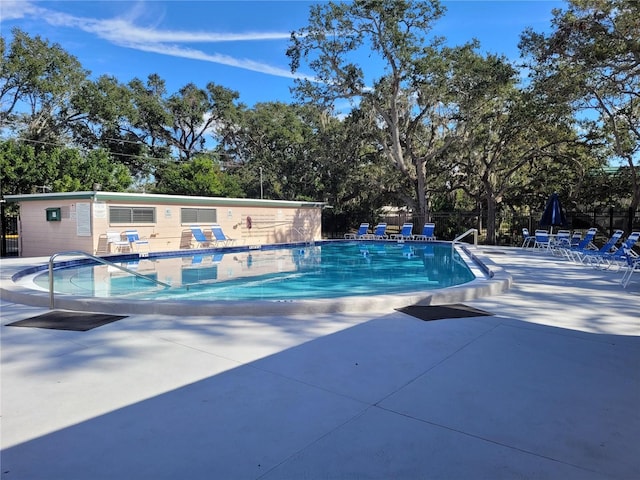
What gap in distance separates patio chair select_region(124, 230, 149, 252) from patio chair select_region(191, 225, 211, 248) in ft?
5.81

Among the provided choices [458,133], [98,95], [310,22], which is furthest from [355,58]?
[98,95]

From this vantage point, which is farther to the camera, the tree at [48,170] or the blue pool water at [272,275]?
the tree at [48,170]

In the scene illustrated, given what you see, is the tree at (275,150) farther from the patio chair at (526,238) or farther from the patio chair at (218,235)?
the patio chair at (526,238)

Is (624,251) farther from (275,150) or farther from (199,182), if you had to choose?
(275,150)

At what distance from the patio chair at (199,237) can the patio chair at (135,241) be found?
5.81ft

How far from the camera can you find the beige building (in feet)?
43.8

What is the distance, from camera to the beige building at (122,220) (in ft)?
43.8

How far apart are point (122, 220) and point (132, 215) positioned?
15.4 inches

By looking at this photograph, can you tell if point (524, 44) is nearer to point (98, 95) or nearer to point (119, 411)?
point (119, 411)

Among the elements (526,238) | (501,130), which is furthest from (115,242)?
(501,130)

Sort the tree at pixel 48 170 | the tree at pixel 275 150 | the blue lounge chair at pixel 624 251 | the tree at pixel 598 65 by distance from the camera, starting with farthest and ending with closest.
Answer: the tree at pixel 275 150 < the tree at pixel 48 170 < the tree at pixel 598 65 < the blue lounge chair at pixel 624 251

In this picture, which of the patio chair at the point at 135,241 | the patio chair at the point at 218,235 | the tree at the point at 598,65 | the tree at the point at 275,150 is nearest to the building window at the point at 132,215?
the patio chair at the point at 135,241

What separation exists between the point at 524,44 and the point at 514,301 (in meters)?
12.0

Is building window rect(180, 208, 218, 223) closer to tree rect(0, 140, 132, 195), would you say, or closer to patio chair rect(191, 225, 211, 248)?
patio chair rect(191, 225, 211, 248)
